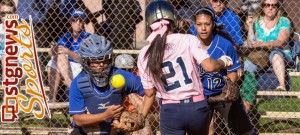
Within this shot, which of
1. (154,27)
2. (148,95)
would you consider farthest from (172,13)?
(148,95)

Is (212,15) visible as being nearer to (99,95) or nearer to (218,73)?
(218,73)

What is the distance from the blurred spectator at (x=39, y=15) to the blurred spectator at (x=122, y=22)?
2.25 ft

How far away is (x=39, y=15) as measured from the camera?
9289 millimetres

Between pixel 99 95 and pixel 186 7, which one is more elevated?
pixel 186 7

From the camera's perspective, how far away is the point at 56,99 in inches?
354

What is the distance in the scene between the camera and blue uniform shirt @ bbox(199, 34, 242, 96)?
6.92 m

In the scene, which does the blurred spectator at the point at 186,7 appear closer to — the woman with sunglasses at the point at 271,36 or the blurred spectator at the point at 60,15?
the woman with sunglasses at the point at 271,36

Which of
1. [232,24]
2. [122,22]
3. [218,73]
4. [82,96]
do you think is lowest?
[82,96]

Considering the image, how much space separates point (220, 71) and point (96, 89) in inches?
62.5

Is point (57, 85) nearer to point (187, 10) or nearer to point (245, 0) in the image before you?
point (187, 10)

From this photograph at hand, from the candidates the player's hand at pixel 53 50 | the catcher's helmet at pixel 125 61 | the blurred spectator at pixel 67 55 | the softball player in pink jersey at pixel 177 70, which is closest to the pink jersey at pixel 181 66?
the softball player in pink jersey at pixel 177 70

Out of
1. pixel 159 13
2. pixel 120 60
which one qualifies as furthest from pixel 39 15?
pixel 159 13

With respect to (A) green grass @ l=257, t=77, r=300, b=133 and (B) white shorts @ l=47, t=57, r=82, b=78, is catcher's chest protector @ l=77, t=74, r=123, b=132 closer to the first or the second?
(B) white shorts @ l=47, t=57, r=82, b=78

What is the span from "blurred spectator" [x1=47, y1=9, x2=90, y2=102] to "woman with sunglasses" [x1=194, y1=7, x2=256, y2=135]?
2344 millimetres
